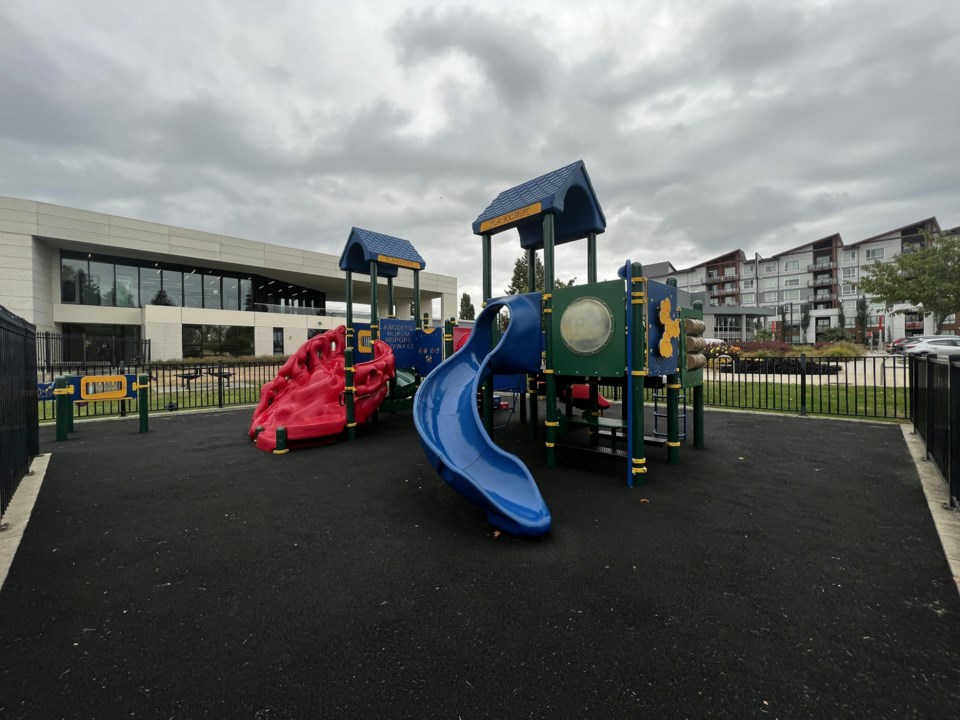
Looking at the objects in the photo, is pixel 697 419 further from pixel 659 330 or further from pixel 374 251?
pixel 374 251

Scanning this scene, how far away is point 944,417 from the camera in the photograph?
4.82 meters

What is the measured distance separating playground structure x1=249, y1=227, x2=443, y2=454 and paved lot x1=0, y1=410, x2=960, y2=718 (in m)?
2.37

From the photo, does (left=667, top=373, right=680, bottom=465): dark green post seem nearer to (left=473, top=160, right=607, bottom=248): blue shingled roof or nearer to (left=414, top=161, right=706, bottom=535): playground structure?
(left=414, top=161, right=706, bottom=535): playground structure

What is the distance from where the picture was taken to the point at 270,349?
32.9 m

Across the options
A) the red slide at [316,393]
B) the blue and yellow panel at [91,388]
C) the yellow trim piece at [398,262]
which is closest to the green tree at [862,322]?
the yellow trim piece at [398,262]

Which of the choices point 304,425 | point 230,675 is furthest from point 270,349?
point 230,675

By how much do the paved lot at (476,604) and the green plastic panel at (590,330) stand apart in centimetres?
155

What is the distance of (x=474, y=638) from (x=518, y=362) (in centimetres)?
391

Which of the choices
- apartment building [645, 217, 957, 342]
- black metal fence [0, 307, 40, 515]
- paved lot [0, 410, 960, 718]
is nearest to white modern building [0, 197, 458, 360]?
black metal fence [0, 307, 40, 515]

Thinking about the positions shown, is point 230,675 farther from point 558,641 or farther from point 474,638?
point 558,641

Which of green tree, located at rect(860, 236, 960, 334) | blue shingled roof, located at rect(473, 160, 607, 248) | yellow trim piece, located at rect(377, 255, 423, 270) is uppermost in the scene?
green tree, located at rect(860, 236, 960, 334)

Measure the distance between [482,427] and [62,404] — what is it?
9177 mm

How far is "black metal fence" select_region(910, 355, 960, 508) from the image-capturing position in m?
4.13

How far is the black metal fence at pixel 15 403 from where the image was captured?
4320 mm
